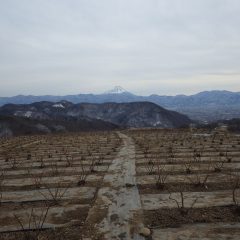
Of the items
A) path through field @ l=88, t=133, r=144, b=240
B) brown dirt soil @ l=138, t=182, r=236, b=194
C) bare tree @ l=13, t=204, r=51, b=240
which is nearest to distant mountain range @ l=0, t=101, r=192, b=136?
path through field @ l=88, t=133, r=144, b=240

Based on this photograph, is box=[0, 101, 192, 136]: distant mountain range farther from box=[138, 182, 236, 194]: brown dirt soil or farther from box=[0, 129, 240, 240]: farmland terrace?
box=[138, 182, 236, 194]: brown dirt soil

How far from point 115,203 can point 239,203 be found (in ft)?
6.75

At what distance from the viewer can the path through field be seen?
5379 mm

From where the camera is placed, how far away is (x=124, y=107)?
531 ft

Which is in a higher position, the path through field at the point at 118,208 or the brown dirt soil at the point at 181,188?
the brown dirt soil at the point at 181,188

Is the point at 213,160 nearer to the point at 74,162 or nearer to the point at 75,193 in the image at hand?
the point at 74,162

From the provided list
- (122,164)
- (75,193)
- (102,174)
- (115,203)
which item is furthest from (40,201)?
(122,164)

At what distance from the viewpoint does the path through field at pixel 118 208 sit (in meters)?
5.38

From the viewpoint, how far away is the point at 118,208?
21.4 ft

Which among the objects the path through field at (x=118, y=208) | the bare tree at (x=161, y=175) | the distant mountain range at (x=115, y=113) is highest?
the bare tree at (x=161, y=175)

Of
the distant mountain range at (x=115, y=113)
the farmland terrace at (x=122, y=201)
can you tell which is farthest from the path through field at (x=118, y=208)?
the distant mountain range at (x=115, y=113)

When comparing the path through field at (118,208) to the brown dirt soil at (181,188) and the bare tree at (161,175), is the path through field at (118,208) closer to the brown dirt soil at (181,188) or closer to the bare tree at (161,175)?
the brown dirt soil at (181,188)

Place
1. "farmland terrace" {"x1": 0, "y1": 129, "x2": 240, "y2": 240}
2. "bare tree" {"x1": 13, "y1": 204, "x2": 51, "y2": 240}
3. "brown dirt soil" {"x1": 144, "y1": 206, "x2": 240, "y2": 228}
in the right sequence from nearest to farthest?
"bare tree" {"x1": 13, "y1": 204, "x2": 51, "y2": 240} < "farmland terrace" {"x1": 0, "y1": 129, "x2": 240, "y2": 240} < "brown dirt soil" {"x1": 144, "y1": 206, "x2": 240, "y2": 228}

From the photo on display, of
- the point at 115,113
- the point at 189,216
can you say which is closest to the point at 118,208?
the point at 189,216
